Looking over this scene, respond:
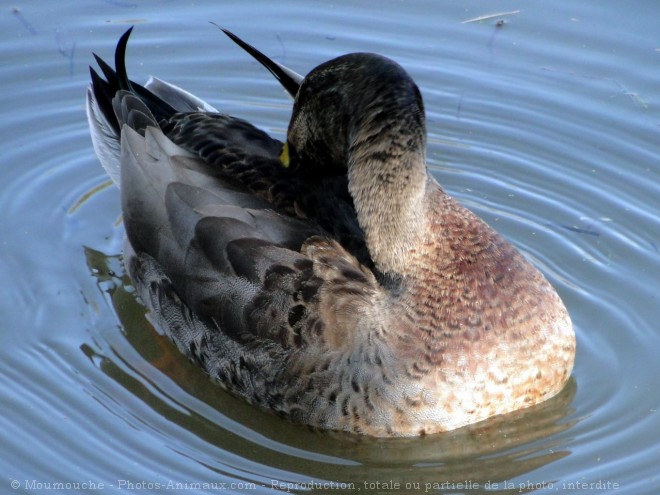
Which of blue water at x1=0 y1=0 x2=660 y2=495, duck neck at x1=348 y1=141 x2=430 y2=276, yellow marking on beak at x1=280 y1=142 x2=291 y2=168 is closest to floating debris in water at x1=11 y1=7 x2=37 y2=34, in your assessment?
blue water at x1=0 y1=0 x2=660 y2=495

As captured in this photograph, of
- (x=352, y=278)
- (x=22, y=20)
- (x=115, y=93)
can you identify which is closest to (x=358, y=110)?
(x=352, y=278)

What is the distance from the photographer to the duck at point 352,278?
19.7 ft

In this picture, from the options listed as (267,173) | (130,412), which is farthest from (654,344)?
(130,412)

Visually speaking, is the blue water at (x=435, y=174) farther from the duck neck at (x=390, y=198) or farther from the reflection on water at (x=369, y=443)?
the duck neck at (x=390, y=198)

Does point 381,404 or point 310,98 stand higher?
point 310,98

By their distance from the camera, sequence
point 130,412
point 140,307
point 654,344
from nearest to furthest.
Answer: point 130,412
point 654,344
point 140,307

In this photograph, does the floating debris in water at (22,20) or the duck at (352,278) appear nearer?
the duck at (352,278)

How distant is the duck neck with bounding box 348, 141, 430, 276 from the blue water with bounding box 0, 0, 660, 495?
0.94 metres

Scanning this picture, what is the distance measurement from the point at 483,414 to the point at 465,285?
2.10 feet

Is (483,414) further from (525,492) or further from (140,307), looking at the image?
(140,307)

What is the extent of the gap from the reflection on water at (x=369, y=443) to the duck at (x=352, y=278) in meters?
0.09

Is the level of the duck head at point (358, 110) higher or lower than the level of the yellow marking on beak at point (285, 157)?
higher

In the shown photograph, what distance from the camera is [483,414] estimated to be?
20.1 feet

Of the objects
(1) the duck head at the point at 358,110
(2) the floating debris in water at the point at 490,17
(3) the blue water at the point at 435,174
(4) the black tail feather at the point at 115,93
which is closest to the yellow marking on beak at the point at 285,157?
(1) the duck head at the point at 358,110
